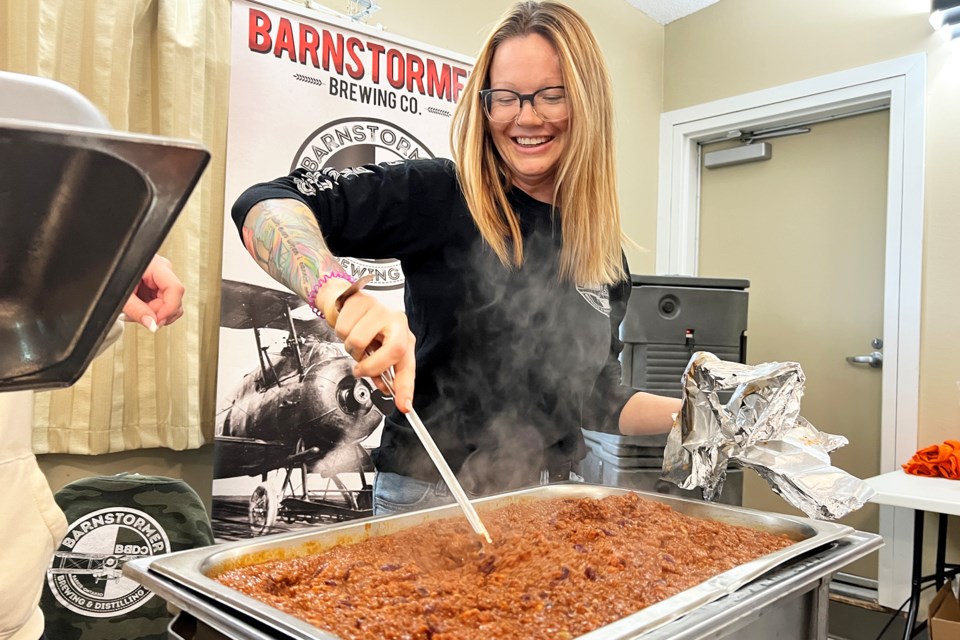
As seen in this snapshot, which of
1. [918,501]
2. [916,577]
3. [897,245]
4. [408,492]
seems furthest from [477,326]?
[897,245]

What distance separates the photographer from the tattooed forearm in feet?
3.41

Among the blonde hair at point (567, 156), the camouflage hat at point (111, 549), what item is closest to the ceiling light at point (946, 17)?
the blonde hair at point (567, 156)

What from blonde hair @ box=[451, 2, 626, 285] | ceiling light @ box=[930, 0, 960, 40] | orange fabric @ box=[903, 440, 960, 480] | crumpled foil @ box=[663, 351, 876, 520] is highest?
ceiling light @ box=[930, 0, 960, 40]

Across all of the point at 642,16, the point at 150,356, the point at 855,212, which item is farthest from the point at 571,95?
the point at 642,16

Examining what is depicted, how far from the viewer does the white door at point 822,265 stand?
124 inches

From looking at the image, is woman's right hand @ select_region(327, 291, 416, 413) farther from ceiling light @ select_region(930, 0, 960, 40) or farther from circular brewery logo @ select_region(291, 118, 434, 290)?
ceiling light @ select_region(930, 0, 960, 40)

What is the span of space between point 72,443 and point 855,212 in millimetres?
3310

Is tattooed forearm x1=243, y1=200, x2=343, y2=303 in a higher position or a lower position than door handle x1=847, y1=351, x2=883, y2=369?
higher

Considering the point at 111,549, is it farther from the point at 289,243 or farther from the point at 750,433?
the point at 750,433

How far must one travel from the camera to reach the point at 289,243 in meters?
1.07

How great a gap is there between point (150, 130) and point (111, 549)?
1.17 meters

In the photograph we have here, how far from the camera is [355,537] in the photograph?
3.61 ft

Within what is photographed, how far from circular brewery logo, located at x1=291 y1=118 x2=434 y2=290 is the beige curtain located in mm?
280

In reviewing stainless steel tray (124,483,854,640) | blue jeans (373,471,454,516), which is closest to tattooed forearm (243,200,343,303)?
stainless steel tray (124,483,854,640)
